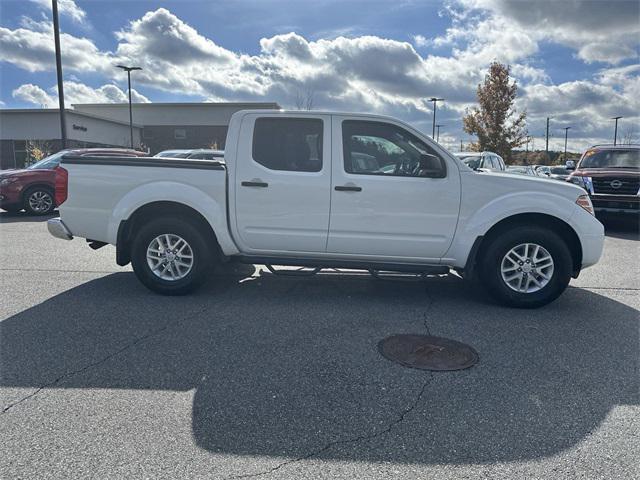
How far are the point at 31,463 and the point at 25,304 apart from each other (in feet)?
10.0

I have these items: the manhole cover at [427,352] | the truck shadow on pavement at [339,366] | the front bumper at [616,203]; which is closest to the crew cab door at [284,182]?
the truck shadow on pavement at [339,366]

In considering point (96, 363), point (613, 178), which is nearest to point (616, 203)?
point (613, 178)

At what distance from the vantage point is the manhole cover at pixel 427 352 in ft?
12.0

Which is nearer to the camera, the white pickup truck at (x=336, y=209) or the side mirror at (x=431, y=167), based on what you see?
the side mirror at (x=431, y=167)

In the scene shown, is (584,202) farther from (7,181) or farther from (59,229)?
(7,181)

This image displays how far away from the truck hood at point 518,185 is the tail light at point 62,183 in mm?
4392

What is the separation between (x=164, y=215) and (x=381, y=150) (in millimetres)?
2487

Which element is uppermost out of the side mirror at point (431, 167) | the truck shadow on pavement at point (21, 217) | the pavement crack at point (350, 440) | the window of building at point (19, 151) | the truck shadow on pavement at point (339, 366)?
the window of building at point (19, 151)

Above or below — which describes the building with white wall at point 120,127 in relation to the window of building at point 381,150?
above

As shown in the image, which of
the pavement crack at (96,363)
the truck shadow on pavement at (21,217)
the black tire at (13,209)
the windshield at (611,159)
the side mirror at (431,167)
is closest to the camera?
the pavement crack at (96,363)

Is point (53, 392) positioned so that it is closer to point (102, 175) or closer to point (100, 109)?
point (102, 175)

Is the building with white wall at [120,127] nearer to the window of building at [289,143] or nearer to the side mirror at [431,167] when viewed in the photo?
the window of building at [289,143]

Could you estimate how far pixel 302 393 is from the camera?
126 inches

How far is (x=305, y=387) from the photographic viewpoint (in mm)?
3277
